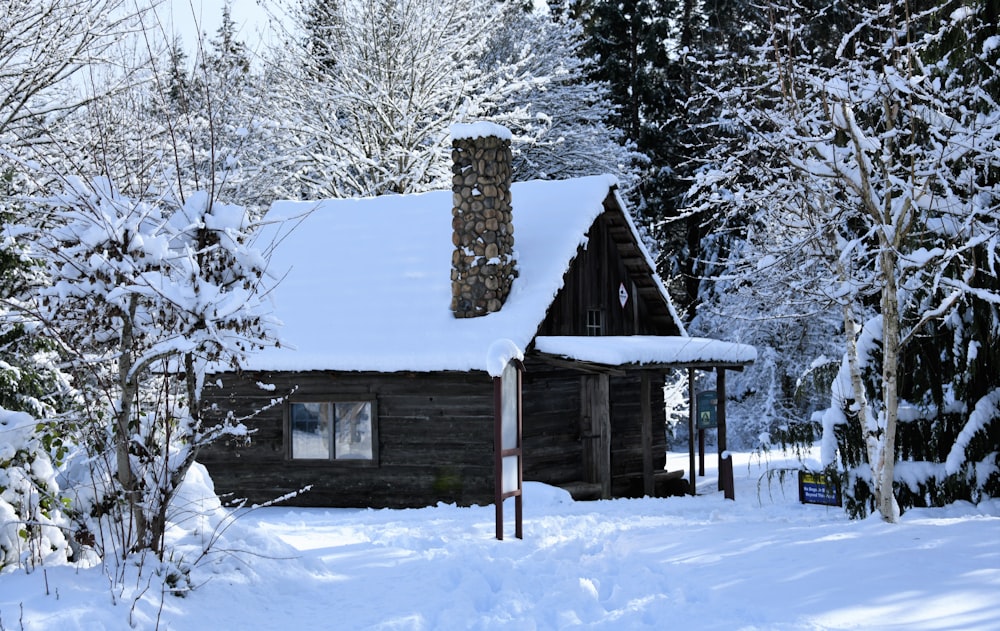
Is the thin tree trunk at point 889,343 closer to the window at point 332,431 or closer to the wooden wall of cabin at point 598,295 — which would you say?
the wooden wall of cabin at point 598,295

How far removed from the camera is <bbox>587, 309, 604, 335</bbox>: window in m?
19.6

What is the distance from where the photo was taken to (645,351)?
17.3m

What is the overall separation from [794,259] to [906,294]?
4.47ft

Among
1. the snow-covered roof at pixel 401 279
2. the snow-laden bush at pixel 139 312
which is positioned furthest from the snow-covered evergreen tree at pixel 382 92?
the snow-laden bush at pixel 139 312

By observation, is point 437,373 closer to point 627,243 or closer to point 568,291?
point 568,291

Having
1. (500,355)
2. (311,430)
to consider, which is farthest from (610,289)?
(500,355)

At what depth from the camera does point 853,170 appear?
11156 mm

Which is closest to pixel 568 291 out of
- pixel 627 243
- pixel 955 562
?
pixel 627 243

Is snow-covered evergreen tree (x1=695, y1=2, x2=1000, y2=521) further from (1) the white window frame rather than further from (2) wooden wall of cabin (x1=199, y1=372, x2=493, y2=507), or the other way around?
(1) the white window frame

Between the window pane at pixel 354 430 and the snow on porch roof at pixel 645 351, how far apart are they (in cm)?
305

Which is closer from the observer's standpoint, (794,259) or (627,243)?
(794,259)

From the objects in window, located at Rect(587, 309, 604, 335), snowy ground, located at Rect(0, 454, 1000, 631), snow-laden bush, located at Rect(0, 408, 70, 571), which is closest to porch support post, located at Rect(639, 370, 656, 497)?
window, located at Rect(587, 309, 604, 335)

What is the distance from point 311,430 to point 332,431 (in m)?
0.39

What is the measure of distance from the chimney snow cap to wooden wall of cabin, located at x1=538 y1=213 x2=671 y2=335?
336cm
